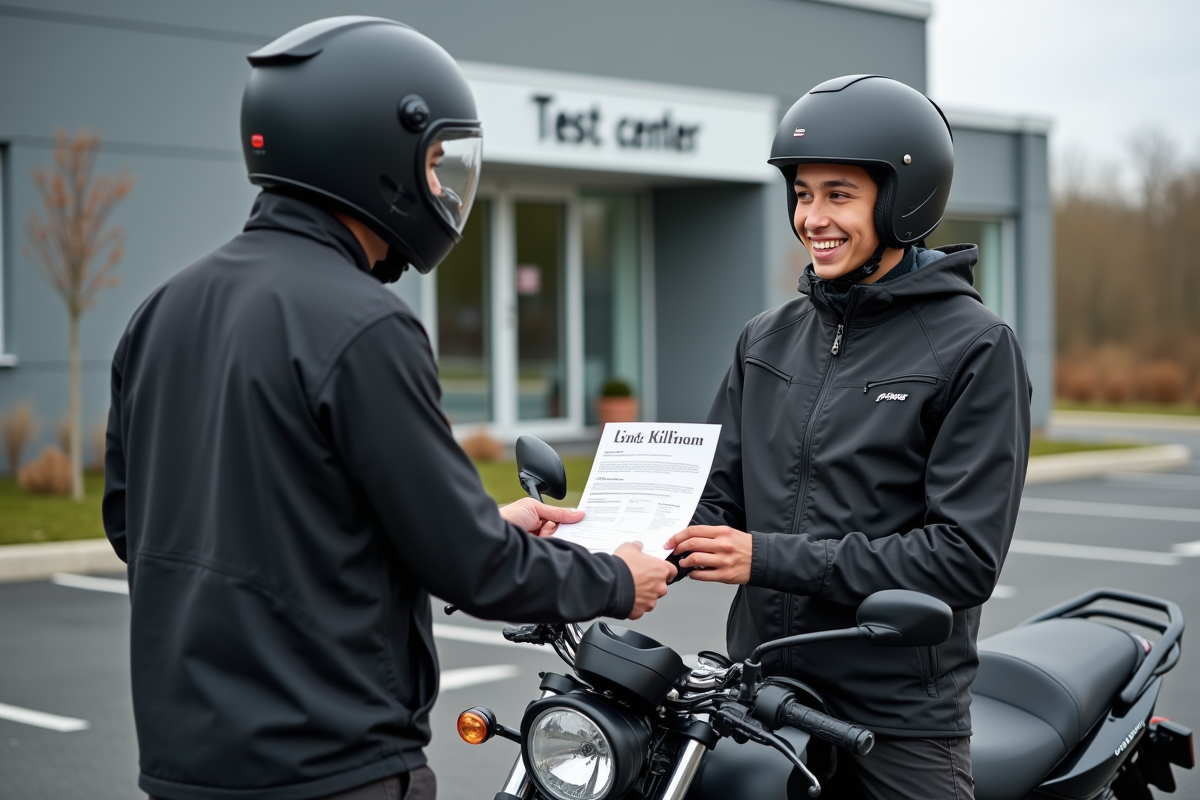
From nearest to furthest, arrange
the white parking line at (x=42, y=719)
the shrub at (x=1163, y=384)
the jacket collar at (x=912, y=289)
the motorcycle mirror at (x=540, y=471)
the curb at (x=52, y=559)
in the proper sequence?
the jacket collar at (x=912, y=289), the motorcycle mirror at (x=540, y=471), the white parking line at (x=42, y=719), the curb at (x=52, y=559), the shrub at (x=1163, y=384)

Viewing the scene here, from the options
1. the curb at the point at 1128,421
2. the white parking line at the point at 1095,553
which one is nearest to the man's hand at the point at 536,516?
the white parking line at the point at 1095,553

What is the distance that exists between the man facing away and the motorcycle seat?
1.24 metres

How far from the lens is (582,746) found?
2115 millimetres

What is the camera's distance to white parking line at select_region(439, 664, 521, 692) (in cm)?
611

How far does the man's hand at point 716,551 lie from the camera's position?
2.35m

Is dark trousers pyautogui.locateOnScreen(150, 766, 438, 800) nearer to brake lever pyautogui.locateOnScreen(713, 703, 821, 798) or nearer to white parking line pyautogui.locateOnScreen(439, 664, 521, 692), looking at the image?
brake lever pyautogui.locateOnScreen(713, 703, 821, 798)

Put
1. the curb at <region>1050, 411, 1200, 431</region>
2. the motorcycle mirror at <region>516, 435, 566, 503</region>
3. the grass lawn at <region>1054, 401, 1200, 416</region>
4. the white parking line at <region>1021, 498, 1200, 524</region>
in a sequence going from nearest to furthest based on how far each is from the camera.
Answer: the motorcycle mirror at <region>516, 435, 566, 503</region>
the white parking line at <region>1021, 498, 1200, 524</region>
the curb at <region>1050, 411, 1200, 431</region>
the grass lawn at <region>1054, 401, 1200, 416</region>

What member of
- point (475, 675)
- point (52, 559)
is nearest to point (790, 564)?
point (475, 675)

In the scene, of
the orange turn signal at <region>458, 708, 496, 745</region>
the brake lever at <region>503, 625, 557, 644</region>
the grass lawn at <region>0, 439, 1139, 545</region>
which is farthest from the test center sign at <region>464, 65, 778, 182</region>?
the orange turn signal at <region>458, 708, 496, 745</region>

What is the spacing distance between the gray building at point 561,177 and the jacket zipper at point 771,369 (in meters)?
11.2

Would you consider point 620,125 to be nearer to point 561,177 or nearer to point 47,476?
point 561,177

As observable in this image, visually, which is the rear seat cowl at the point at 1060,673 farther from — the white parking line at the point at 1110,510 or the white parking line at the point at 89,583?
the white parking line at the point at 1110,510

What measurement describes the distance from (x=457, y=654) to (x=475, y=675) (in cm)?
50

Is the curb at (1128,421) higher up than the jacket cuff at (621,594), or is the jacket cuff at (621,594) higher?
the jacket cuff at (621,594)
